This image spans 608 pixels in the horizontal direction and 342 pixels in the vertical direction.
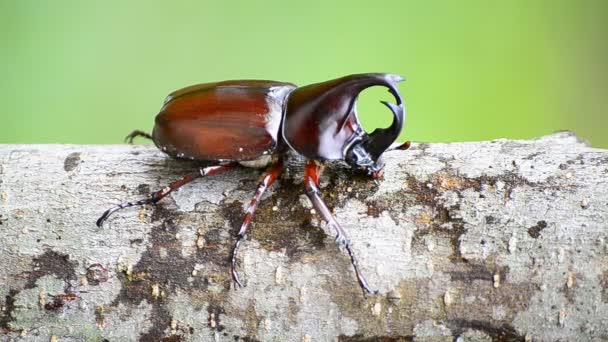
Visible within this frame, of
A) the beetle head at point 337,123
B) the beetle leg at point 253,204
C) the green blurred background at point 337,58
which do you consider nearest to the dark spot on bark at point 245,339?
the beetle leg at point 253,204

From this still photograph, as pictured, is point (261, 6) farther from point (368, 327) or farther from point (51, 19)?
point (368, 327)

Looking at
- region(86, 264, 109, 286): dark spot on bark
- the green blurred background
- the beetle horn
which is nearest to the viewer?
region(86, 264, 109, 286): dark spot on bark

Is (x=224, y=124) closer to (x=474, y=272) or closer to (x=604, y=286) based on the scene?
(x=474, y=272)

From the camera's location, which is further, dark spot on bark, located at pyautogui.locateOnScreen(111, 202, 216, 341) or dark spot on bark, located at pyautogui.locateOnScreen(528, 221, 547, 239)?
dark spot on bark, located at pyautogui.locateOnScreen(111, 202, 216, 341)

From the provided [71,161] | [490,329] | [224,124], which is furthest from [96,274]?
[490,329]

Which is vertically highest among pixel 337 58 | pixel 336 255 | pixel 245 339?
pixel 337 58

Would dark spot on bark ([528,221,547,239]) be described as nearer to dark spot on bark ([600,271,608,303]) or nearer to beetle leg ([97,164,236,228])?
dark spot on bark ([600,271,608,303])

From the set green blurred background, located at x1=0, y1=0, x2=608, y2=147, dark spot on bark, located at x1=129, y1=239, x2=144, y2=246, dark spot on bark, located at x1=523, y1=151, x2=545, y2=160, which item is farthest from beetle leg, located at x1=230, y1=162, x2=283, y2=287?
green blurred background, located at x1=0, y1=0, x2=608, y2=147

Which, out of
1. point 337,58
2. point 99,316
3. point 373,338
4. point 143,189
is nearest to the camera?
point 373,338
